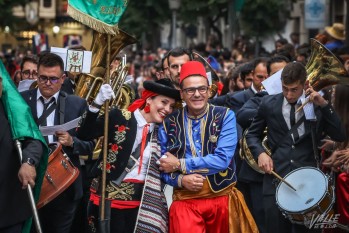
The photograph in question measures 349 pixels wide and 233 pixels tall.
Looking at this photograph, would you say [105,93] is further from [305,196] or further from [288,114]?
[305,196]

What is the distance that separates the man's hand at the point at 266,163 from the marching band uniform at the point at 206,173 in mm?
500

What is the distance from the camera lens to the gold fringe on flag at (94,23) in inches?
354

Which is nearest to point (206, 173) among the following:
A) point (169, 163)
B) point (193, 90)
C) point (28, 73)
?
point (169, 163)

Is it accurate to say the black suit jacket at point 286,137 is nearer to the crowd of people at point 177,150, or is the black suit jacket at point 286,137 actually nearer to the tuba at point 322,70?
the crowd of people at point 177,150

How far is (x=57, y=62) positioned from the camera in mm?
9453

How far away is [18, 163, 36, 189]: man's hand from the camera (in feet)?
25.1

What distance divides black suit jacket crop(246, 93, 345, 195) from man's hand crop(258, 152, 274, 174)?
4.6 inches

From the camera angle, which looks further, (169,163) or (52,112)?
(52,112)

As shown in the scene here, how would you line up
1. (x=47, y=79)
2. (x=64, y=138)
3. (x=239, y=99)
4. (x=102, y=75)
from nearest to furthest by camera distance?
(x=64, y=138) < (x=47, y=79) < (x=102, y=75) < (x=239, y=99)

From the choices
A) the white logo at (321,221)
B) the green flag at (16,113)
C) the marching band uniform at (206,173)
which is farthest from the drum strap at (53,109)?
the white logo at (321,221)

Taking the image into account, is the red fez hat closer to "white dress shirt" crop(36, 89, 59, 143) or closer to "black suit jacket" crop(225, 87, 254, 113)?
"white dress shirt" crop(36, 89, 59, 143)

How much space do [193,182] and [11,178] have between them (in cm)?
141

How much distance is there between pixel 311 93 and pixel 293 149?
21.8 inches

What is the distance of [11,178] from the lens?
798cm
